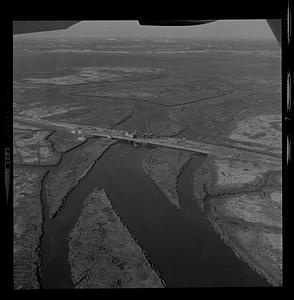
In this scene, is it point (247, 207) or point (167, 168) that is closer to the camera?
point (247, 207)

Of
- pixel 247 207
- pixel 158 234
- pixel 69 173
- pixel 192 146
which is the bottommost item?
pixel 158 234

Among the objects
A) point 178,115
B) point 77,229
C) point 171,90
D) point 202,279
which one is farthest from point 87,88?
point 202,279

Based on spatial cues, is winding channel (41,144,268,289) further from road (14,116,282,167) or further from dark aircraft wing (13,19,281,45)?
dark aircraft wing (13,19,281,45)

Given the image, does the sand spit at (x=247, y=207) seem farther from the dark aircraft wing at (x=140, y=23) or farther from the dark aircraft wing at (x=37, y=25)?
the dark aircraft wing at (x=37, y=25)

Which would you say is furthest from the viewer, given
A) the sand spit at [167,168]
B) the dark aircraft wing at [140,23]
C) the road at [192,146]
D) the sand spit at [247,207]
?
the road at [192,146]

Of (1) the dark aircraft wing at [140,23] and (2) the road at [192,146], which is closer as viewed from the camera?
(1) the dark aircraft wing at [140,23]

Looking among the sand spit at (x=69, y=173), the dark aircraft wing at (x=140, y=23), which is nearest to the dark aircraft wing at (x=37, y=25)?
the dark aircraft wing at (x=140, y=23)

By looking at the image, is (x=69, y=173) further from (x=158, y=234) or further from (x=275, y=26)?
(x=275, y=26)

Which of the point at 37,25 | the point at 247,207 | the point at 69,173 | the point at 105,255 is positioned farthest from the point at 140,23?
the point at 69,173
